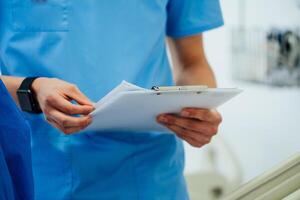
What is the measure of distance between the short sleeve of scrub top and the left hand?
0.27m

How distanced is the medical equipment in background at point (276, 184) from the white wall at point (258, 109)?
4.10 ft

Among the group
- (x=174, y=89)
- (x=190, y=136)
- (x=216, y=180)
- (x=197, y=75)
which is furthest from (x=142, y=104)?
(x=216, y=180)

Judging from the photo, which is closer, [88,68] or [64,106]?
[64,106]

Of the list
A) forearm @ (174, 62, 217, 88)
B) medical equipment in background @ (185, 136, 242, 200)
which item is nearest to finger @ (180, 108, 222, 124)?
forearm @ (174, 62, 217, 88)

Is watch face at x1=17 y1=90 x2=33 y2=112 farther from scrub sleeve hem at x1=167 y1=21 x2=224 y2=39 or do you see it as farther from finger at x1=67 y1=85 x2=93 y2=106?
scrub sleeve hem at x1=167 y1=21 x2=224 y2=39

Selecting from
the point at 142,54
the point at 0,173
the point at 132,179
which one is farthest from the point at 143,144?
the point at 0,173

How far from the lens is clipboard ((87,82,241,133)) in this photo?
765mm

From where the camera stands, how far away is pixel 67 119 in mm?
799

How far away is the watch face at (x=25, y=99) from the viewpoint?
2.81 ft

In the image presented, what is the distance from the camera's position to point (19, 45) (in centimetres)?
94

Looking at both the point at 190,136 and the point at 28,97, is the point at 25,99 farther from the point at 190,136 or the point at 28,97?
the point at 190,136

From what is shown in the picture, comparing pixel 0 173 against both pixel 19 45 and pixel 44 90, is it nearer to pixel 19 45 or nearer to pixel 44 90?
pixel 44 90

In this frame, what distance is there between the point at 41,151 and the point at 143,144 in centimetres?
19

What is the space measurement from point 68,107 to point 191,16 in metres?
0.45
